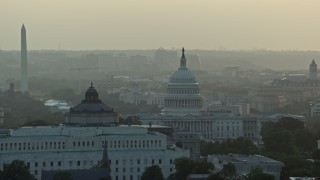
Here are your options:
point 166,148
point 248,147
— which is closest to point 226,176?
point 166,148

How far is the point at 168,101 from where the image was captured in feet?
438

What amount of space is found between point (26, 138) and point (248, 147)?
17.3 metres

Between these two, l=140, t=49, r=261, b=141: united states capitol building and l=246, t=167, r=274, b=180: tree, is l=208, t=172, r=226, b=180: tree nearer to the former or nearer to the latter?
l=246, t=167, r=274, b=180: tree

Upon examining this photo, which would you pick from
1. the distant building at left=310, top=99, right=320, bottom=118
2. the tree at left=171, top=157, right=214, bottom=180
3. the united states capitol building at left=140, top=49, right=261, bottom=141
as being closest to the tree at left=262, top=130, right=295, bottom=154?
the tree at left=171, top=157, right=214, bottom=180

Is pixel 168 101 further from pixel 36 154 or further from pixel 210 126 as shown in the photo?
pixel 36 154

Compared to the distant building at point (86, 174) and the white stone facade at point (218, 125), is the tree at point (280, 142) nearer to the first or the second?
the distant building at point (86, 174)

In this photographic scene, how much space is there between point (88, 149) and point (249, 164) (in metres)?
11.0

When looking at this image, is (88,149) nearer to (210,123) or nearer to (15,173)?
(15,173)

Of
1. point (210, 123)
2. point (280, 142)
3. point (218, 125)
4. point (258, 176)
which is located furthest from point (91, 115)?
point (210, 123)

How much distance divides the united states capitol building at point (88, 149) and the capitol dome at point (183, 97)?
4280 centimetres

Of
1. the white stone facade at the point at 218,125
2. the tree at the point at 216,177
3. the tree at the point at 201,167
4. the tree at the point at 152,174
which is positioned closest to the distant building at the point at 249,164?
the tree at the point at 201,167

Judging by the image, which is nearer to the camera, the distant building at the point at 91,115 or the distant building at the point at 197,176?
the distant building at the point at 197,176

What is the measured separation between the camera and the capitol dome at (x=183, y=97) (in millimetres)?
132000

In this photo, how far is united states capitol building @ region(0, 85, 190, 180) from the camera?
8450 cm
